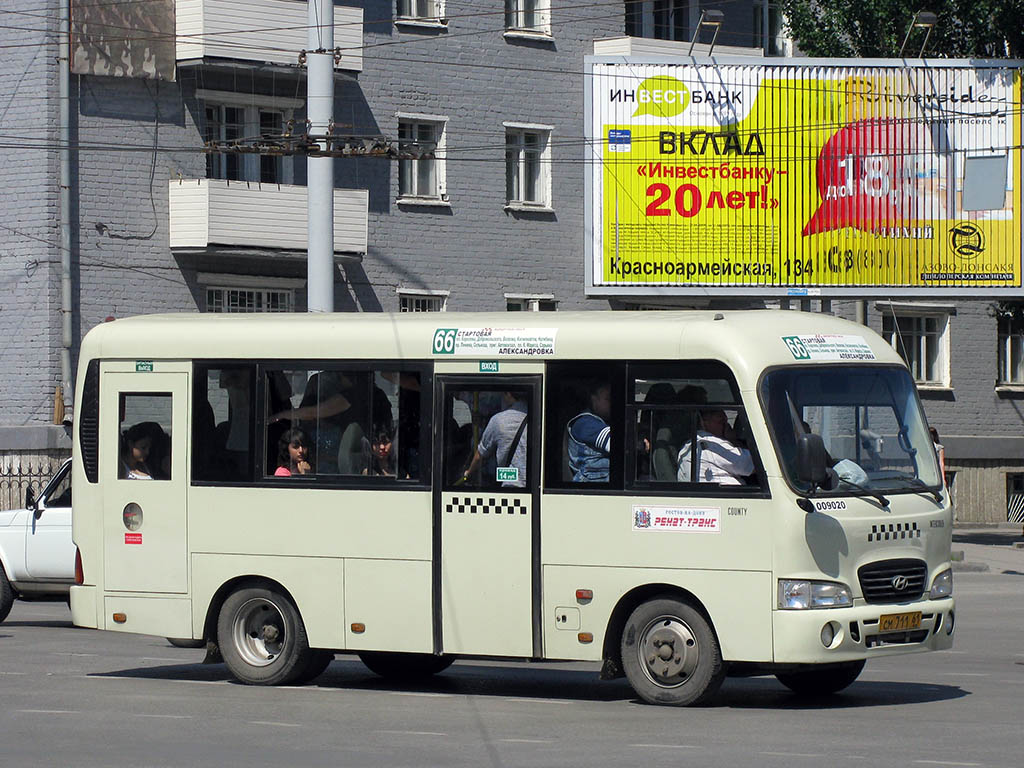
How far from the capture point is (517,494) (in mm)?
13578

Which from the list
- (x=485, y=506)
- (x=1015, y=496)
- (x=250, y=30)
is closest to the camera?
(x=485, y=506)

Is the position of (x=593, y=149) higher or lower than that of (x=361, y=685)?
higher

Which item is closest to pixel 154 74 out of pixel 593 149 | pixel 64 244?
pixel 64 244

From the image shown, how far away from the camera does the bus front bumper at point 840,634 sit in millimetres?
12430

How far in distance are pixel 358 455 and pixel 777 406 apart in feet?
10.2

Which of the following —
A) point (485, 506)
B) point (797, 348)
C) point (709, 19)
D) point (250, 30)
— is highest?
point (709, 19)

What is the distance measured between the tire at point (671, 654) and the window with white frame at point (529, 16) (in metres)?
26.6

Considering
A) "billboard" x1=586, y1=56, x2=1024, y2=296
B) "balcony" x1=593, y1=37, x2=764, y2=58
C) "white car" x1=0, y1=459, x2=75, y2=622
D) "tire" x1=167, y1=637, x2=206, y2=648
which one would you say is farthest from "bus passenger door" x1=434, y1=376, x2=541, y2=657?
"balcony" x1=593, y1=37, x2=764, y2=58

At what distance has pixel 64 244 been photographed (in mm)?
32875

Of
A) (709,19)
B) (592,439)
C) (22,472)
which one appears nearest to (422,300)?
(709,19)

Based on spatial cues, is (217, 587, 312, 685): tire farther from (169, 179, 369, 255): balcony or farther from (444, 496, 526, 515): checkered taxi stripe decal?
(169, 179, 369, 255): balcony

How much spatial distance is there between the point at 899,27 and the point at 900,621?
87.3ft

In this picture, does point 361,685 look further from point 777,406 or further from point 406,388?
point 777,406

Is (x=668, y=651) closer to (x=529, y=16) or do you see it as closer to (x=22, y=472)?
(x=22, y=472)
